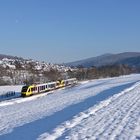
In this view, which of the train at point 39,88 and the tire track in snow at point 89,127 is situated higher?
the train at point 39,88

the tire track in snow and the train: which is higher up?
the train

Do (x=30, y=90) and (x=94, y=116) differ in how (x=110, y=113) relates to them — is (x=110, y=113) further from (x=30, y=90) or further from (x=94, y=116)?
(x=30, y=90)

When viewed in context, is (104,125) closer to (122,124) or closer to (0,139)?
(122,124)

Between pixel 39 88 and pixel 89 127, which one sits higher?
pixel 39 88

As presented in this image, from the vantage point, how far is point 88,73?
187 meters

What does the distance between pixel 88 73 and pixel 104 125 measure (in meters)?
173

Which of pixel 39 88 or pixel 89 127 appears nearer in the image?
pixel 89 127

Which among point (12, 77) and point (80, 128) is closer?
point (80, 128)

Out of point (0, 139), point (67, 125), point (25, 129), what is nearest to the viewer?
point (0, 139)

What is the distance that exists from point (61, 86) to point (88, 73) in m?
105

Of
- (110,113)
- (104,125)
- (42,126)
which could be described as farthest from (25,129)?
(110,113)

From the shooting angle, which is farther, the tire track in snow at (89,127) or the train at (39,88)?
the train at (39,88)

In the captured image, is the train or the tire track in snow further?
the train

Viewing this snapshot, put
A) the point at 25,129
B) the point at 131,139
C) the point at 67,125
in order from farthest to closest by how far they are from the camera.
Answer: the point at 25,129
the point at 67,125
the point at 131,139
